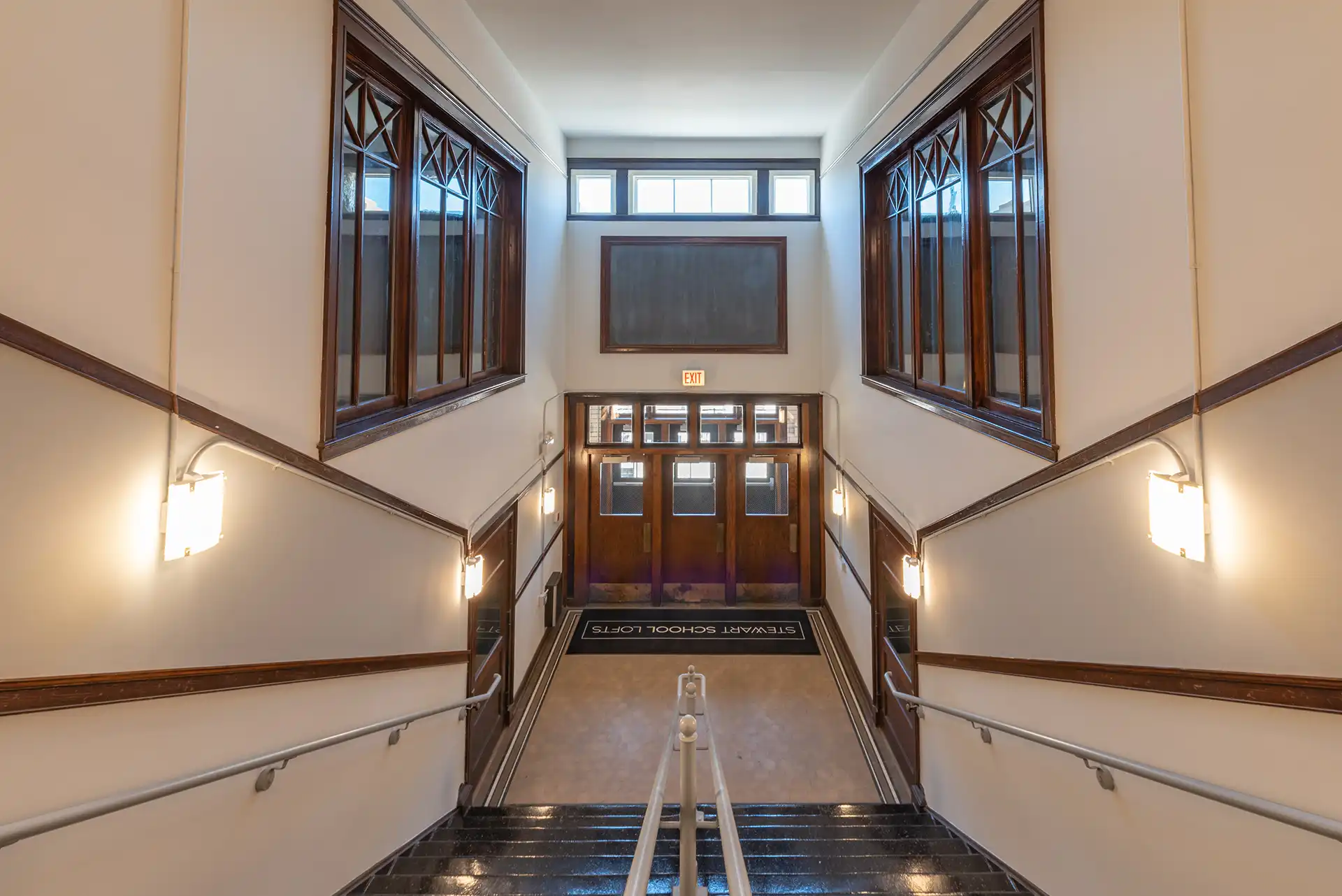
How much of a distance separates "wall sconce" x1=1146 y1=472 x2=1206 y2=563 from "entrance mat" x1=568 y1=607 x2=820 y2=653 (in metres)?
5.30

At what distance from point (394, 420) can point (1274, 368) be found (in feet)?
A: 11.1

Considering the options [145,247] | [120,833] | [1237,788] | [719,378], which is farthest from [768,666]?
[145,247]

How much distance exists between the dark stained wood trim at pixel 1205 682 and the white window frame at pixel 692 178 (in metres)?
6.25

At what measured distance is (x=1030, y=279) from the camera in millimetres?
3166

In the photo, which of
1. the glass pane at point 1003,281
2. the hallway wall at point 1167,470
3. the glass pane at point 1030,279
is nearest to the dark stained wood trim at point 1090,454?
the hallway wall at point 1167,470

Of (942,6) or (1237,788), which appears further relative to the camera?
(942,6)

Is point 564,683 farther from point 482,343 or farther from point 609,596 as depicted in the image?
point 482,343

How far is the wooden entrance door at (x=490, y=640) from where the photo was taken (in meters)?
4.49

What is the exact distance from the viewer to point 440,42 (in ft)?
13.0

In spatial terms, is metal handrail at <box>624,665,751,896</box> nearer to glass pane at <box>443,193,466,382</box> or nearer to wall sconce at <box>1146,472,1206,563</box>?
wall sconce at <box>1146,472,1206,563</box>

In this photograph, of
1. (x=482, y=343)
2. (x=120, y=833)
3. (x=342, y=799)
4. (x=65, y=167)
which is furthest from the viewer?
(x=482, y=343)

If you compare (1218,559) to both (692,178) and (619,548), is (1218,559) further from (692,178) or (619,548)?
(692,178)

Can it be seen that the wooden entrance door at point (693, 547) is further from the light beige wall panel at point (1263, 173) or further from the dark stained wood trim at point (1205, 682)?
the light beige wall panel at point (1263, 173)

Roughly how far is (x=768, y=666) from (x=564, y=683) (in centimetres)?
201
